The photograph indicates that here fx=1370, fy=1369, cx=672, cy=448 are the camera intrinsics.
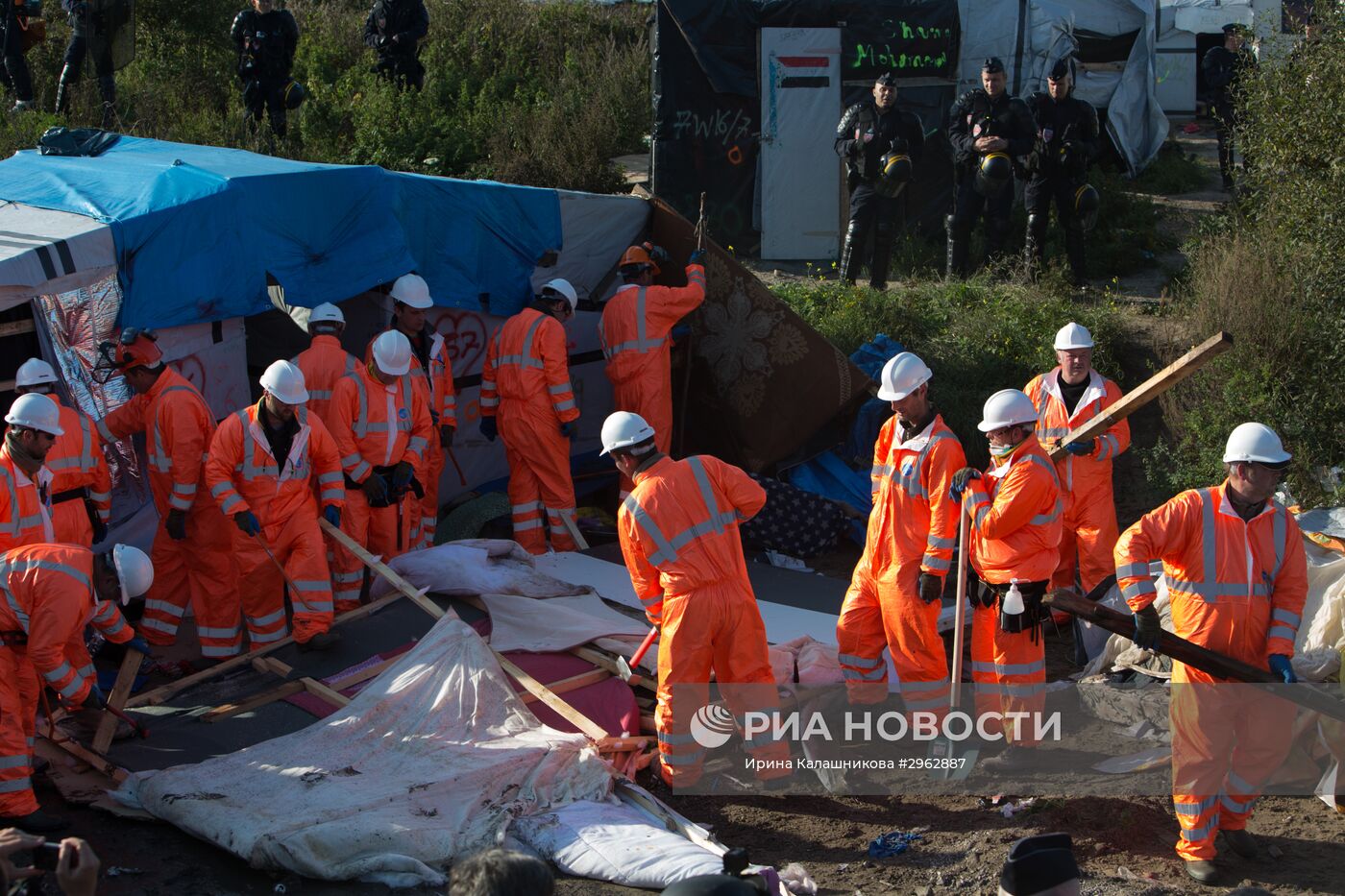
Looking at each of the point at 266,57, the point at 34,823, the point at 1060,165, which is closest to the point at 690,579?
the point at 34,823

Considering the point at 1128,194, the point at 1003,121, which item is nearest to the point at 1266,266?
the point at 1003,121

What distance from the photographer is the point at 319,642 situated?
7766 millimetres

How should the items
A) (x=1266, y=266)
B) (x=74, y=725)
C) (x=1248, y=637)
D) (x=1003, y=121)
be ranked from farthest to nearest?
(x=1003, y=121)
(x=1266, y=266)
(x=74, y=725)
(x=1248, y=637)

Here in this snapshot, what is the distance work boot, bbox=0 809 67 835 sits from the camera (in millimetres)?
5919

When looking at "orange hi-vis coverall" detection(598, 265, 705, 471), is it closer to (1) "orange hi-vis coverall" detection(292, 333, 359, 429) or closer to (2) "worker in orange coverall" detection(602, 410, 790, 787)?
(1) "orange hi-vis coverall" detection(292, 333, 359, 429)

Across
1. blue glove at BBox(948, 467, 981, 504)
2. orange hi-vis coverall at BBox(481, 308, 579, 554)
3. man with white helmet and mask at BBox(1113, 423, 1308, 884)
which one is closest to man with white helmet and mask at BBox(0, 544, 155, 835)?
orange hi-vis coverall at BBox(481, 308, 579, 554)

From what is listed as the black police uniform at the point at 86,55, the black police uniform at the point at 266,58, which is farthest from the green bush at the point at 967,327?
the black police uniform at the point at 86,55

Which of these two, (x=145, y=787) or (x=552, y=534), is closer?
(x=145, y=787)

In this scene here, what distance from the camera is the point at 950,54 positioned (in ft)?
46.8

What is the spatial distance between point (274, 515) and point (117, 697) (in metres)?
1.41

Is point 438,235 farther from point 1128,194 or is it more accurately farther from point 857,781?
point 1128,194

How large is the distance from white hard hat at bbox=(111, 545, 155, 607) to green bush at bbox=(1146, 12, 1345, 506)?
699 centimetres

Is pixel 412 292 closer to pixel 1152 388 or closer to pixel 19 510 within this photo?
pixel 19 510

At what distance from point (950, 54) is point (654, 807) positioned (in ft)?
33.8
